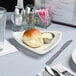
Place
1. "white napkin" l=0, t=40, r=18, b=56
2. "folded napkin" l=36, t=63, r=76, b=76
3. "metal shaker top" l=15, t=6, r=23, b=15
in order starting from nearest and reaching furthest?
"folded napkin" l=36, t=63, r=76, b=76 → "white napkin" l=0, t=40, r=18, b=56 → "metal shaker top" l=15, t=6, r=23, b=15

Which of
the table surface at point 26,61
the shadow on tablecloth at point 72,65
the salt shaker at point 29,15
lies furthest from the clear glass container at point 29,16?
the shadow on tablecloth at point 72,65

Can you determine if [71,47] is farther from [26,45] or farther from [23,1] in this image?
[23,1]

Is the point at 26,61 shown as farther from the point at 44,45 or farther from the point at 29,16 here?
the point at 29,16

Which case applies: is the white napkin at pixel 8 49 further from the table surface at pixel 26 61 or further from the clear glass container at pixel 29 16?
the clear glass container at pixel 29 16

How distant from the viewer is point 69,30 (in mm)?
1114

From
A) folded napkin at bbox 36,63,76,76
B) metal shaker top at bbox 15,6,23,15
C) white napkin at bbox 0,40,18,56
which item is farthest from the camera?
metal shaker top at bbox 15,6,23,15

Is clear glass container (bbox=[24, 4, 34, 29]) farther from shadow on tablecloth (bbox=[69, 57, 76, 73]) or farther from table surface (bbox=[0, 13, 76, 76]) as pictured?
shadow on tablecloth (bbox=[69, 57, 76, 73])

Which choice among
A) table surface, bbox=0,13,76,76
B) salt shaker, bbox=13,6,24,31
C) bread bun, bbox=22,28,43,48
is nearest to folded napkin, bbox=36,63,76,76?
table surface, bbox=0,13,76,76

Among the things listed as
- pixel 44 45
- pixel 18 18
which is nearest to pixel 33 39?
pixel 44 45

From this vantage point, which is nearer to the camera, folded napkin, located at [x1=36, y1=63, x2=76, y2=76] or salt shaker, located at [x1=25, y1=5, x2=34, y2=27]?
folded napkin, located at [x1=36, y1=63, x2=76, y2=76]

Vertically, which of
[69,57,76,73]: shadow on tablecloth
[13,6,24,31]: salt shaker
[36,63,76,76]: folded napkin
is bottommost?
[69,57,76,73]: shadow on tablecloth

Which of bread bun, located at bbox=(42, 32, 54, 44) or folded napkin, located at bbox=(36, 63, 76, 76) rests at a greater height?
bread bun, located at bbox=(42, 32, 54, 44)

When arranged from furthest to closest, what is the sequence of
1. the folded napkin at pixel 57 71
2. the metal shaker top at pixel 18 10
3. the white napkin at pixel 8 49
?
1. the metal shaker top at pixel 18 10
2. the white napkin at pixel 8 49
3. the folded napkin at pixel 57 71

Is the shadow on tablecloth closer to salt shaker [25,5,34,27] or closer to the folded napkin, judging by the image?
the folded napkin
